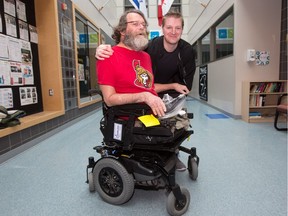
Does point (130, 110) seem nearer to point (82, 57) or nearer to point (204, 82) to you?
point (82, 57)

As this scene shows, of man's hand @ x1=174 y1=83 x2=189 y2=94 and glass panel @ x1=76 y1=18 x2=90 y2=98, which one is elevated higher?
glass panel @ x1=76 y1=18 x2=90 y2=98

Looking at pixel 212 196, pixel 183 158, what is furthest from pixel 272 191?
pixel 183 158

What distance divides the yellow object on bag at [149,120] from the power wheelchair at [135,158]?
0.08 feet

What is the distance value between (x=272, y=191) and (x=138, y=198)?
0.93 meters

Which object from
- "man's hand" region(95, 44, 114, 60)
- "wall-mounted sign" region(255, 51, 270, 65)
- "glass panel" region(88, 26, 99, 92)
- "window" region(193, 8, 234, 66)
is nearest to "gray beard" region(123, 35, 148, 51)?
"man's hand" region(95, 44, 114, 60)

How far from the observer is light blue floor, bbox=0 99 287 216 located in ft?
4.36

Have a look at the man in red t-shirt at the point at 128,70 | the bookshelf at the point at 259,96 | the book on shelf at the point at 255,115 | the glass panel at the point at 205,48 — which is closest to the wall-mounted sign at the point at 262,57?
the bookshelf at the point at 259,96

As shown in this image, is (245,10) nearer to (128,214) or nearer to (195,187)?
(195,187)

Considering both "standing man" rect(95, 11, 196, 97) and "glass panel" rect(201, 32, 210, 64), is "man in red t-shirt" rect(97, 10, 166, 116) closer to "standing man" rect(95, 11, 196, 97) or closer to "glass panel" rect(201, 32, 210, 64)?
"standing man" rect(95, 11, 196, 97)

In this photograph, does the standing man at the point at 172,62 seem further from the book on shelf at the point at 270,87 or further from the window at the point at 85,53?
the window at the point at 85,53

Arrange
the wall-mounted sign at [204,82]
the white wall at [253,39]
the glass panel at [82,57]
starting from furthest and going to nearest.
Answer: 1. the wall-mounted sign at [204,82]
2. the glass panel at [82,57]
3. the white wall at [253,39]

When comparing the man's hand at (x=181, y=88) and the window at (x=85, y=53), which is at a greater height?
the window at (x=85, y=53)

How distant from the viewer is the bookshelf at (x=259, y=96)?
12.2 ft

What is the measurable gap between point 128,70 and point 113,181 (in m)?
0.70
